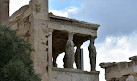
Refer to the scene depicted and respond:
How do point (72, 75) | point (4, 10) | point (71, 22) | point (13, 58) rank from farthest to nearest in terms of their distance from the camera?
1. point (4, 10)
2. point (71, 22)
3. point (72, 75)
4. point (13, 58)

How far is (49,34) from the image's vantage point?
15.1m

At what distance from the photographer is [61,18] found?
15289 millimetres

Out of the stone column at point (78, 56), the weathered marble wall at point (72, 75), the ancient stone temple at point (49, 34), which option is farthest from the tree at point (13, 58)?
the stone column at point (78, 56)

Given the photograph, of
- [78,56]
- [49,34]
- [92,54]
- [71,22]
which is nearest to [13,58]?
[49,34]

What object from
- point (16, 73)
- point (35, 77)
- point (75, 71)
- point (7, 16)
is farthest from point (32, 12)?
point (16, 73)

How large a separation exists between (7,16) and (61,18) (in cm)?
249

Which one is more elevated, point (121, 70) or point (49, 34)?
point (49, 34)

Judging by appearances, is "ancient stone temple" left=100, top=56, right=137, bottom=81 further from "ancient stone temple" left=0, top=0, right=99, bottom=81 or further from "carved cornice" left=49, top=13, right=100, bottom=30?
"carved cornice" left=49, top=13, right=100, bottom=30

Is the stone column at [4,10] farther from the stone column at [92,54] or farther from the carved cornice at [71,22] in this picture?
the stone column at [92,54]

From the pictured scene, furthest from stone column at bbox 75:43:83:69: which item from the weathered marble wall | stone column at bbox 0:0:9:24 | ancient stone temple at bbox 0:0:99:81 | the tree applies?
the tree

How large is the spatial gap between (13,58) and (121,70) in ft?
15.7

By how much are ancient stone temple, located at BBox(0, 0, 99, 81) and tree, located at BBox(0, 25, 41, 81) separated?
10.1 ft

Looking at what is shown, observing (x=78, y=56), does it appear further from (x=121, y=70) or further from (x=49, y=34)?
(x=121, y=70)

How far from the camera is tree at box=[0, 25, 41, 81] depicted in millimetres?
10219
